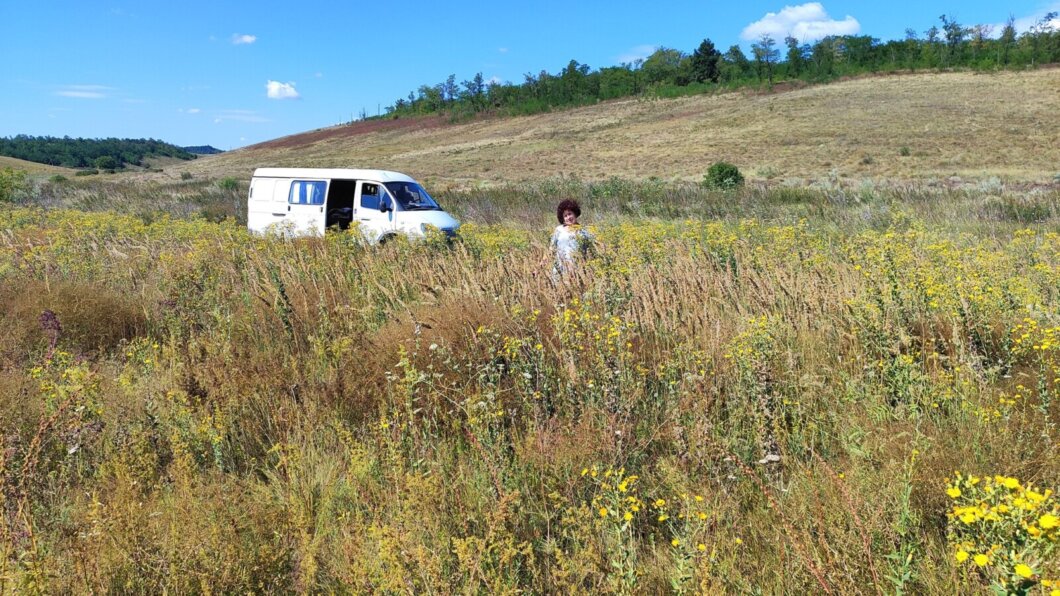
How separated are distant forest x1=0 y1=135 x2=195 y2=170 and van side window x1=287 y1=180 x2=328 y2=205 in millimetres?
98101

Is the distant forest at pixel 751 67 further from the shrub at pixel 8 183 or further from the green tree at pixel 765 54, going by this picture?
the shrub at pixel 8 183

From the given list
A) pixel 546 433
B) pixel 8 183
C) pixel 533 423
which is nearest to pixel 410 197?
pixel 533 423

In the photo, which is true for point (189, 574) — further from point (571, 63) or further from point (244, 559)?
point (571, 63)

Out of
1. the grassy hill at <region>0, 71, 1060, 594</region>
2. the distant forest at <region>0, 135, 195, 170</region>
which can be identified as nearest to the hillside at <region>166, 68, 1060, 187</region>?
the grassy hill at <region>0, 71, 1060, 594</region>

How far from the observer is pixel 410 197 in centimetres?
1326

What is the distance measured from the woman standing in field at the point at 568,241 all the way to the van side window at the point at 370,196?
23.7ft

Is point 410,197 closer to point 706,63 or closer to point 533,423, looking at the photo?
point 533,423

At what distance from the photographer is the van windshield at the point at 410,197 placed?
13.0 m

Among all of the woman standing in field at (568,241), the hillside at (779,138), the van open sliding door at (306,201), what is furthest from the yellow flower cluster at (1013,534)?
the hillside at (779,138)

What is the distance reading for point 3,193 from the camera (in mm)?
21297

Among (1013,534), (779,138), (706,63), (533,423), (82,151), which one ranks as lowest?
(533,423)

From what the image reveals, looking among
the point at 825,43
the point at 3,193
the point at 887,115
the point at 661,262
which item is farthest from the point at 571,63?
the point at 661,262

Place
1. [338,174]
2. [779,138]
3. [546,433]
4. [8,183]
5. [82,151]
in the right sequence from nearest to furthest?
[546,433] → [338,174] → [8,183] → [779,138] → [82,151]

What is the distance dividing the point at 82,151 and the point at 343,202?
148m
